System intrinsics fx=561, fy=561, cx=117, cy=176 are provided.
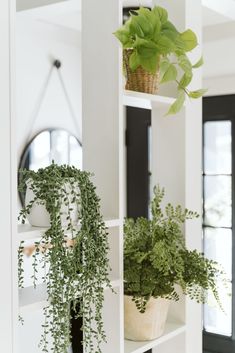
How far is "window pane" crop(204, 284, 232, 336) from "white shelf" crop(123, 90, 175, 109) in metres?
2.11

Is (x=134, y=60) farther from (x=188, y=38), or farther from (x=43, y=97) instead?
(x=43, y=97)

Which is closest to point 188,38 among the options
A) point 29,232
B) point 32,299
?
point 29,232

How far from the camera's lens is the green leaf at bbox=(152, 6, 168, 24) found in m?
1.62

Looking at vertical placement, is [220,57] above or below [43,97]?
above

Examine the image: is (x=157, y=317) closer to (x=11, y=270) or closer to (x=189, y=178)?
(x=189, y=178)

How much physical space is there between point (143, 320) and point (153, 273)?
0.49 feet

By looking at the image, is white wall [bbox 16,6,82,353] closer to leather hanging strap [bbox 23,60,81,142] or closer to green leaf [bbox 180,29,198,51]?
leather hanging strap [bbox 23,60,81,142]

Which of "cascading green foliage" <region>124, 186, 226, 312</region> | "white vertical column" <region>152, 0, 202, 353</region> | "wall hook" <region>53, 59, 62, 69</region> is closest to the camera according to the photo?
"cascading green foliage" <region>124, 186, 226, 312</region>

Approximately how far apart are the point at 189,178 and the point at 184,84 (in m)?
0.35

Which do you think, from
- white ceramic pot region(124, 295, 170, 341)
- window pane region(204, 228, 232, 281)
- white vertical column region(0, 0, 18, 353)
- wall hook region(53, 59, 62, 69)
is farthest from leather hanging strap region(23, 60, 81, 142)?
white vertical column region(0, 0, 18, 353)

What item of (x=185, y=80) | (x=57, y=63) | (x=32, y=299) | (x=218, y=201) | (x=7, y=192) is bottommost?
(x=32, y=299)

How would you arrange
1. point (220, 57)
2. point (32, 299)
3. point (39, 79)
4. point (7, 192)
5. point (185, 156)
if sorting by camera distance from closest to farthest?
point (7, 192)
point (32, 299)
point (185, 156)
point (39, 79)
point (220, 57)

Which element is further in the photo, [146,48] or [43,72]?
[43,72]

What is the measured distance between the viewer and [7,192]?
1.21 metres
